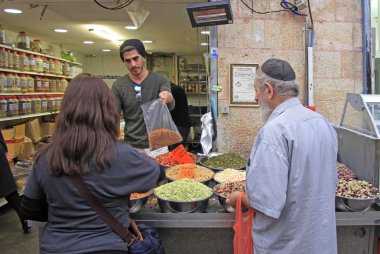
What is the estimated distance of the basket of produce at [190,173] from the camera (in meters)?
2.82

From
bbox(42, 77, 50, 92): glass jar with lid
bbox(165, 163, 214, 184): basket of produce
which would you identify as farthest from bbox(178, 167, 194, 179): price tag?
bbox(42, 77, 50, 92): glass jar with lid

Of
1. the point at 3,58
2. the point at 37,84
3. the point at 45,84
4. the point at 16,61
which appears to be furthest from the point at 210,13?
the point at 45,84

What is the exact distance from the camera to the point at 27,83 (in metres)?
6.39

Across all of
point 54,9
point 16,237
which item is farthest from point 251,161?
point 54,9

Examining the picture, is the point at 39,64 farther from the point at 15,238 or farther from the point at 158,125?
the point at 158,125

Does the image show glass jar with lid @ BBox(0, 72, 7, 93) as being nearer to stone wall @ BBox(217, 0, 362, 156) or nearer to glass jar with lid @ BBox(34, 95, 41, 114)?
glass jar with lid @ BBox(34, 95, 41, 114)

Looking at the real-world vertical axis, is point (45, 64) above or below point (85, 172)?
above

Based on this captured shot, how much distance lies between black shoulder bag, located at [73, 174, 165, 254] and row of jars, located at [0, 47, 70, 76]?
4505 mm

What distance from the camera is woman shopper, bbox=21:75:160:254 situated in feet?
5.43

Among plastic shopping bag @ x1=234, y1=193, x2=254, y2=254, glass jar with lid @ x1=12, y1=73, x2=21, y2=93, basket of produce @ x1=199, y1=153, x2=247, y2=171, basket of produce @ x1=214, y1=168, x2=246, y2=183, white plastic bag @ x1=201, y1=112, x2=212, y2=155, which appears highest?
glass jar with lid @ x1=12, y1=73, x2=21, y2=93

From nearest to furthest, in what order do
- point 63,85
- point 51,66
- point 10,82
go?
1. point 10,82
2. point 51,66
3. point 63,85

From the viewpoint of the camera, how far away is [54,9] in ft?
16.8

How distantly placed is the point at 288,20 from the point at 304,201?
8.05 ft

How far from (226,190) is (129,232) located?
0.85 m
